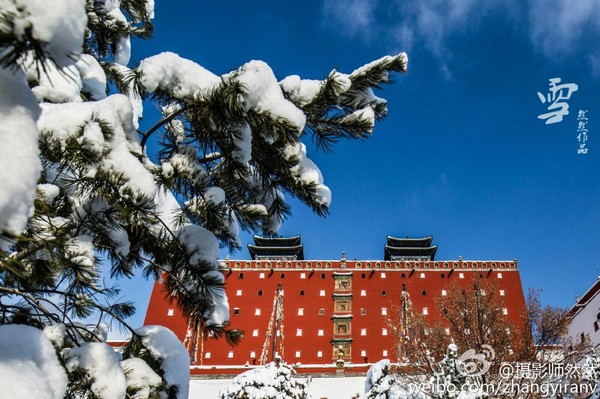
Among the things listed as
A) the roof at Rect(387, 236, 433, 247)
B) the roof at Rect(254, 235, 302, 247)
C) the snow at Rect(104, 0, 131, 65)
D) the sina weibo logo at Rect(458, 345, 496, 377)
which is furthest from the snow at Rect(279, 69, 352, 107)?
the roof at Rect(387, 236, 433, 247)

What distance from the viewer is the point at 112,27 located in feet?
12.2

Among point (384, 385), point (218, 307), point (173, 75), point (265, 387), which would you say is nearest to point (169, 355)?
point (218, 307)

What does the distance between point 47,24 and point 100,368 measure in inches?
55.3

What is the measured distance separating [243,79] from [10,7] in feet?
3.58

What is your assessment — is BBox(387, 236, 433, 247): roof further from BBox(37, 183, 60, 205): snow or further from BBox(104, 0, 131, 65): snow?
BBox(37, 183, 60, 205): snow

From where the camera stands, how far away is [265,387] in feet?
60.4

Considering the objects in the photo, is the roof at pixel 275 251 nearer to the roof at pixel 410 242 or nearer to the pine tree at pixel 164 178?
the roof at pixel 410 242

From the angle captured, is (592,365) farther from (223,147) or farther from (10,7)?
(10,7)

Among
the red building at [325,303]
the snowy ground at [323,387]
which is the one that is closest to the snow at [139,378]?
the snowy ground at [323,387]

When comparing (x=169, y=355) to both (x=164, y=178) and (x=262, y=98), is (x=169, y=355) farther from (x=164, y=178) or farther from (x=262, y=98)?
(x=262, y=98)

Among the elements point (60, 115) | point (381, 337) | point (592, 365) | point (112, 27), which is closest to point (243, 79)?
point (60, 115)

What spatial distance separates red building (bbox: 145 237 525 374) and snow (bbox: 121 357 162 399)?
121 feet

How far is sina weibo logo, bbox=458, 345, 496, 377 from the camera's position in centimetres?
1420

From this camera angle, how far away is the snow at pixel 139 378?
6.75 feet
